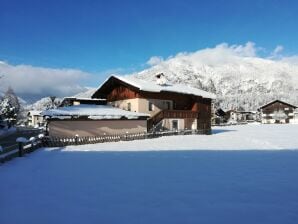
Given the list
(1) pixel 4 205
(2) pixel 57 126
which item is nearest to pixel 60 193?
(1) pixel 4 205

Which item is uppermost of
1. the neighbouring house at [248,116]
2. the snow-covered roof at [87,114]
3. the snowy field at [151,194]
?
the neighbouring house at [248,116]

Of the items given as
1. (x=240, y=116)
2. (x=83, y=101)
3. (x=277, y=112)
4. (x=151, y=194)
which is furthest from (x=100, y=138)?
(x=240, y=116)

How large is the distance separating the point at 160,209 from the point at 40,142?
61.9ft

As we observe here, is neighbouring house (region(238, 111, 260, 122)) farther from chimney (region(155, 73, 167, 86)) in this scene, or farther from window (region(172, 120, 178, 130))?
window (region(172, 120, 178, 130))

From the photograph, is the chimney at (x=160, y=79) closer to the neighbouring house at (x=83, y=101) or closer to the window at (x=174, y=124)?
the window at (x=174, y=124)

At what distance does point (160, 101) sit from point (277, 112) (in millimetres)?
63724

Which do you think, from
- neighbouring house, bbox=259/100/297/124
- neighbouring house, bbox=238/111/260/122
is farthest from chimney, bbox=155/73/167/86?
neighbouring house, bbox=238/111/260/122

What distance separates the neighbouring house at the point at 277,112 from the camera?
3531 inches

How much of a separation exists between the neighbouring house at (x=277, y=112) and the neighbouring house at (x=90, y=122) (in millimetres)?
66753

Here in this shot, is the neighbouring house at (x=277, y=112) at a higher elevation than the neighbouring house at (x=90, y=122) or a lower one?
higher

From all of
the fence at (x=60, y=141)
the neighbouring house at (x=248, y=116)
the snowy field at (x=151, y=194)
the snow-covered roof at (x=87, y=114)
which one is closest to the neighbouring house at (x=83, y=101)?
the snow-covered roof at (x=87, y=114)

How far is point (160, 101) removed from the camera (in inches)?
1518

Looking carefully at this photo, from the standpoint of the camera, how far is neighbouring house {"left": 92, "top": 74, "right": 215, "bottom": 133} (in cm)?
3612

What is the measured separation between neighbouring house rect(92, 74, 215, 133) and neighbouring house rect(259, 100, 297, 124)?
53.6 m
